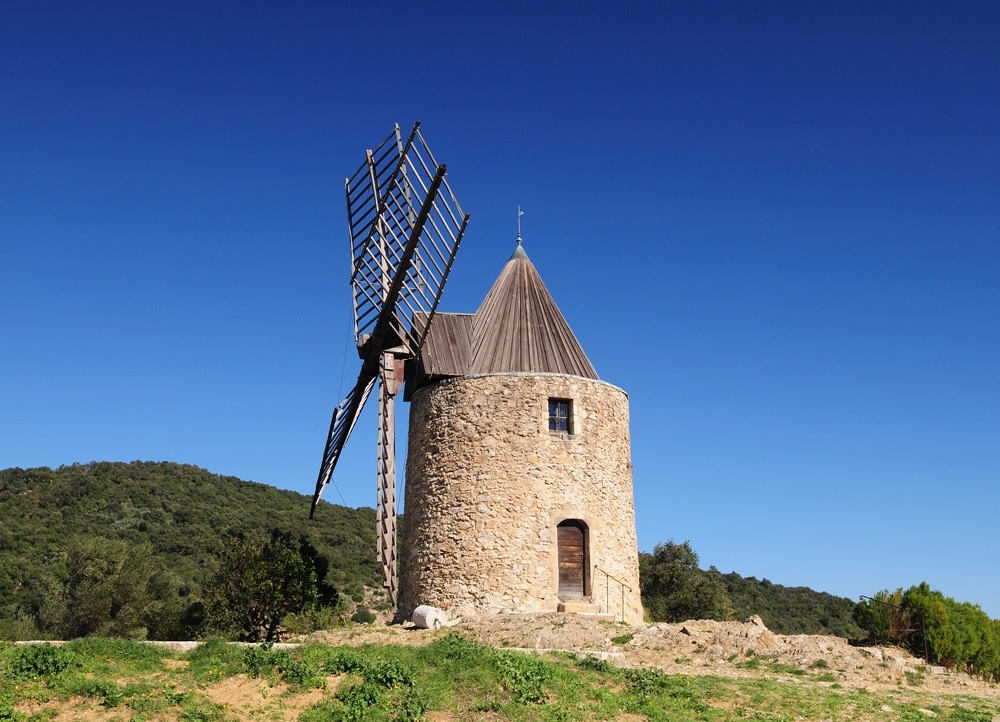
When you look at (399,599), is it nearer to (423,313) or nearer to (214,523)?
(423,313)

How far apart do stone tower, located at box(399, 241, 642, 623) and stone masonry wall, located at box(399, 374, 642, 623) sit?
18 millimetres

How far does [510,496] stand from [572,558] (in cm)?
150

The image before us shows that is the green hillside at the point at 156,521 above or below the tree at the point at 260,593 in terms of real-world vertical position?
above

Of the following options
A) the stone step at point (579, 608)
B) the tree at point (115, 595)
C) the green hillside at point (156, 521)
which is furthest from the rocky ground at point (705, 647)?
the green hillside at point (156, 521)

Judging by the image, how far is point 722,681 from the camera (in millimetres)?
12227

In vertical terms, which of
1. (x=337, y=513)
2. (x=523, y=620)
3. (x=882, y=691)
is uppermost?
(x=337, y=513)

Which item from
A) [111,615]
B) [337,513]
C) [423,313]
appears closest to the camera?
[423,313]

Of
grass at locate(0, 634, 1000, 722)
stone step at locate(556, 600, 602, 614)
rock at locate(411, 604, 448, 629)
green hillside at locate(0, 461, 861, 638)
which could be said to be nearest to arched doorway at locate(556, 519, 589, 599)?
stone step at locate(556, 600, 602, 614)

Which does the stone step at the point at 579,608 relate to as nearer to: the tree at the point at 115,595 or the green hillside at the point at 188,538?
the tree at the point at 115,595

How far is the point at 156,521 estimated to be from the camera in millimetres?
34750

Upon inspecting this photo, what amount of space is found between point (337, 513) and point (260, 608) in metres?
23.9

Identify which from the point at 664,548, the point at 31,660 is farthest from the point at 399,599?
the point at 664,548

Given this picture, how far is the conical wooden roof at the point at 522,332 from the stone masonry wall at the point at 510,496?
60 cm

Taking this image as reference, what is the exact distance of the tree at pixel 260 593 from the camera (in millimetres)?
17375
